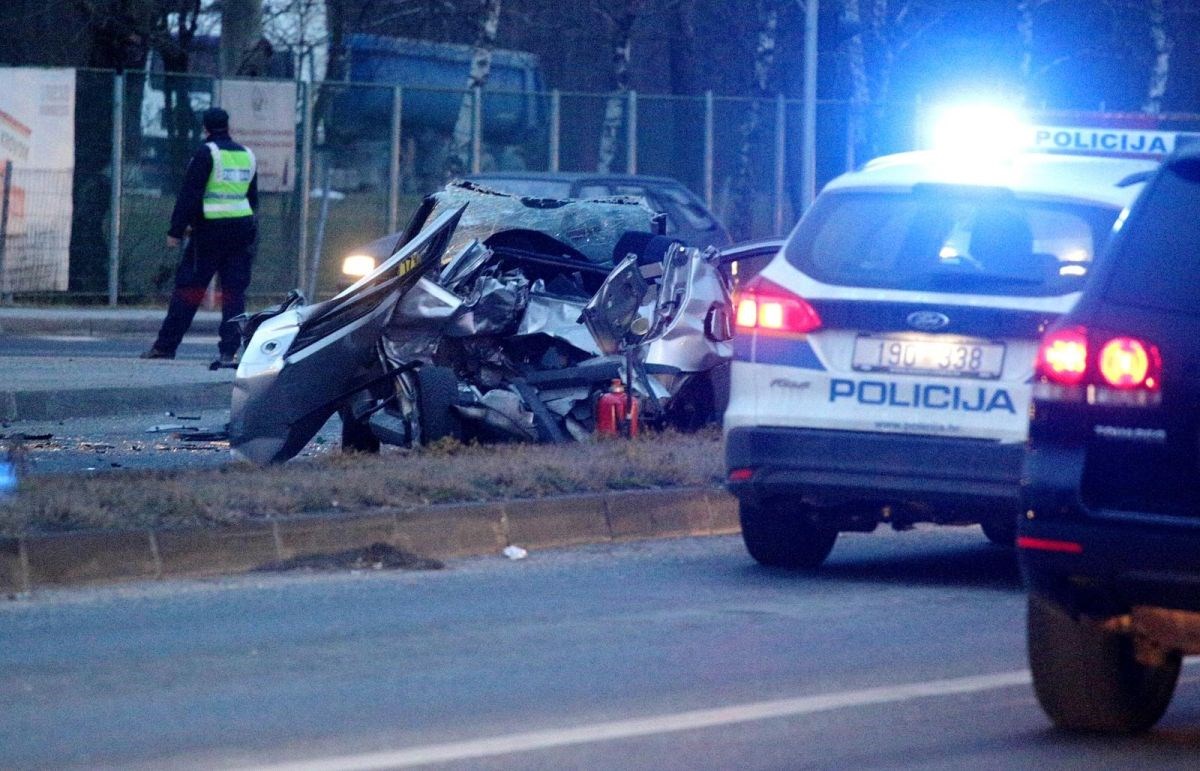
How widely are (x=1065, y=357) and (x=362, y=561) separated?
386cm

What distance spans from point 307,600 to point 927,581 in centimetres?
253

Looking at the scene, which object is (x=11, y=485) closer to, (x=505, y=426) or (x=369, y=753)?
(x=505, y=426)

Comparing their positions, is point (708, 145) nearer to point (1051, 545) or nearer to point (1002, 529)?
point (1002, 529)

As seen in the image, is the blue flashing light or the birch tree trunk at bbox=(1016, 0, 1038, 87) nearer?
the blue flashing light

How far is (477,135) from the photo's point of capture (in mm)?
24438

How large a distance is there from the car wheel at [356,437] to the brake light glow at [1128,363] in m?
5.97

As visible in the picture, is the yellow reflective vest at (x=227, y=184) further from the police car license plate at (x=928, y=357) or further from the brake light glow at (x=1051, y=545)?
the brake light glow at (x=1051, y=545)

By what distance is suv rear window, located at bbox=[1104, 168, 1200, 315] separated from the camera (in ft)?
16.1

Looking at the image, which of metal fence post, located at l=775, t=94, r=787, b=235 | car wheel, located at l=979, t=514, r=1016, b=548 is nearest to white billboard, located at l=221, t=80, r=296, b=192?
metal fence post, located at l=775, t=94, r=787, b=235

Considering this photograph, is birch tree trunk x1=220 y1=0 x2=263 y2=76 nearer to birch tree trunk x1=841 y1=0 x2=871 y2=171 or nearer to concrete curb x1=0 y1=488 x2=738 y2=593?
birch tree trunk x1=841 y1=0 x2=871 y2=171

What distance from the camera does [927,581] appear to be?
808 cm

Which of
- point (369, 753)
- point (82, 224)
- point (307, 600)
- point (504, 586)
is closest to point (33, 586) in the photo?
point (307, 600)

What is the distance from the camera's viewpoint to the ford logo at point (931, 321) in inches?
285

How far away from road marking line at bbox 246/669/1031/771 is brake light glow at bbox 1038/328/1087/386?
1304mm
